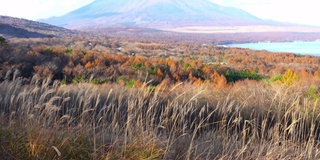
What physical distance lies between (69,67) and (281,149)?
1135 centimetres

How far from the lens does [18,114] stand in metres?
3.91

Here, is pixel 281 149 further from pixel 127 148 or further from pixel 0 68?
pixel 0 68

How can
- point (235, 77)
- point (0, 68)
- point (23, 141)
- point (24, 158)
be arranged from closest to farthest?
point (24, 158) < point (23, 141) < point (0, 68) < point (235, 77)

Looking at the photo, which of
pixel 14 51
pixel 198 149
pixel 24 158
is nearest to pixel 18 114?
pixel 24 158

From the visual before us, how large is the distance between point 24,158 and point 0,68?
29.8 feet

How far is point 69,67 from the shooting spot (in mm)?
13703

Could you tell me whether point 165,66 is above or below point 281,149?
below

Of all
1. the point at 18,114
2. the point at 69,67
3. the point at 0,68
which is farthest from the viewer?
the point at 69,67

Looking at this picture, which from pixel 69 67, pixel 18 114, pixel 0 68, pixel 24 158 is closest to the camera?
pixel 24 158

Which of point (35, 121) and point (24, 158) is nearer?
point (24, 158)

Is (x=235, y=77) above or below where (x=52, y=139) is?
below

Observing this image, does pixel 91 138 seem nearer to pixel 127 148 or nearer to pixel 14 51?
pixel 127 148

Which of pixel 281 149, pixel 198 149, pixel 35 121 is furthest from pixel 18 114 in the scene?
pixel 281 149

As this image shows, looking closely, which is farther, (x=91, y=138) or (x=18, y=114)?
(x=18, y=114)
